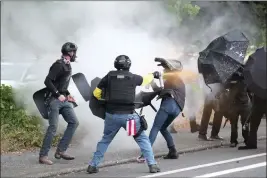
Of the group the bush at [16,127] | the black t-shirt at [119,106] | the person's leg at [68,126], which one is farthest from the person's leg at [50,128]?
the bush at [16,127]

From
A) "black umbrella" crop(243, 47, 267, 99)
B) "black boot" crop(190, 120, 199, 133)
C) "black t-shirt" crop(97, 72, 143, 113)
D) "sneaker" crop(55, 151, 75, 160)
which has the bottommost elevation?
"sneaker" crop(55, 151, 75, 160)

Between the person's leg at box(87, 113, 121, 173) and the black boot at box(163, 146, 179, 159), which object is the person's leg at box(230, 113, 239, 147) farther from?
the person's leg at box(87, 113, 121, 173)

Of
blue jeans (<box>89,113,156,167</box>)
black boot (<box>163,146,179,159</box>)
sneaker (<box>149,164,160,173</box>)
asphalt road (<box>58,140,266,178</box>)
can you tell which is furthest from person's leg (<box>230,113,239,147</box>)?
blue jeans (<box>89,113,156,167</box>)

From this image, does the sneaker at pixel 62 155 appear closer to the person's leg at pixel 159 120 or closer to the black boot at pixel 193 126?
the person's leg at pixel 159 120

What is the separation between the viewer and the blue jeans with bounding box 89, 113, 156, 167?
259 inches

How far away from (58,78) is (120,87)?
1011 millimetres

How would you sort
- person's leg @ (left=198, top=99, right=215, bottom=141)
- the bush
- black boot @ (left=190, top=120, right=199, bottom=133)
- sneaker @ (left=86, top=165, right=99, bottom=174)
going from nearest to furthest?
1. sneaker @ (left=86, top=165, right=99, bottom=174)
2. the bush
3. person's leg @ (left=198, top=99, right=215, bottom=141)
4. black boot @ (left=190, top=120, right=199, bottom=133)

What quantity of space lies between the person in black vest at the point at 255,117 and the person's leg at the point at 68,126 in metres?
3.01

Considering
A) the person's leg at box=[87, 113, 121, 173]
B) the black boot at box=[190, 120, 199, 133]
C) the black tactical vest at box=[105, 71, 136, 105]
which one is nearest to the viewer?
the black tactical vest at box=[105, 71, 136, 105]

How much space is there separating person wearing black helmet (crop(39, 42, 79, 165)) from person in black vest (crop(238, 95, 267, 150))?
3.08 metres

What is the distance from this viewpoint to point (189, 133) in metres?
10.5

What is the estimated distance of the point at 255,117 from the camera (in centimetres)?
880

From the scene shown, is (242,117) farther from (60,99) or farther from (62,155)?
(60,99)

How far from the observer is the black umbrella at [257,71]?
23.5ft
